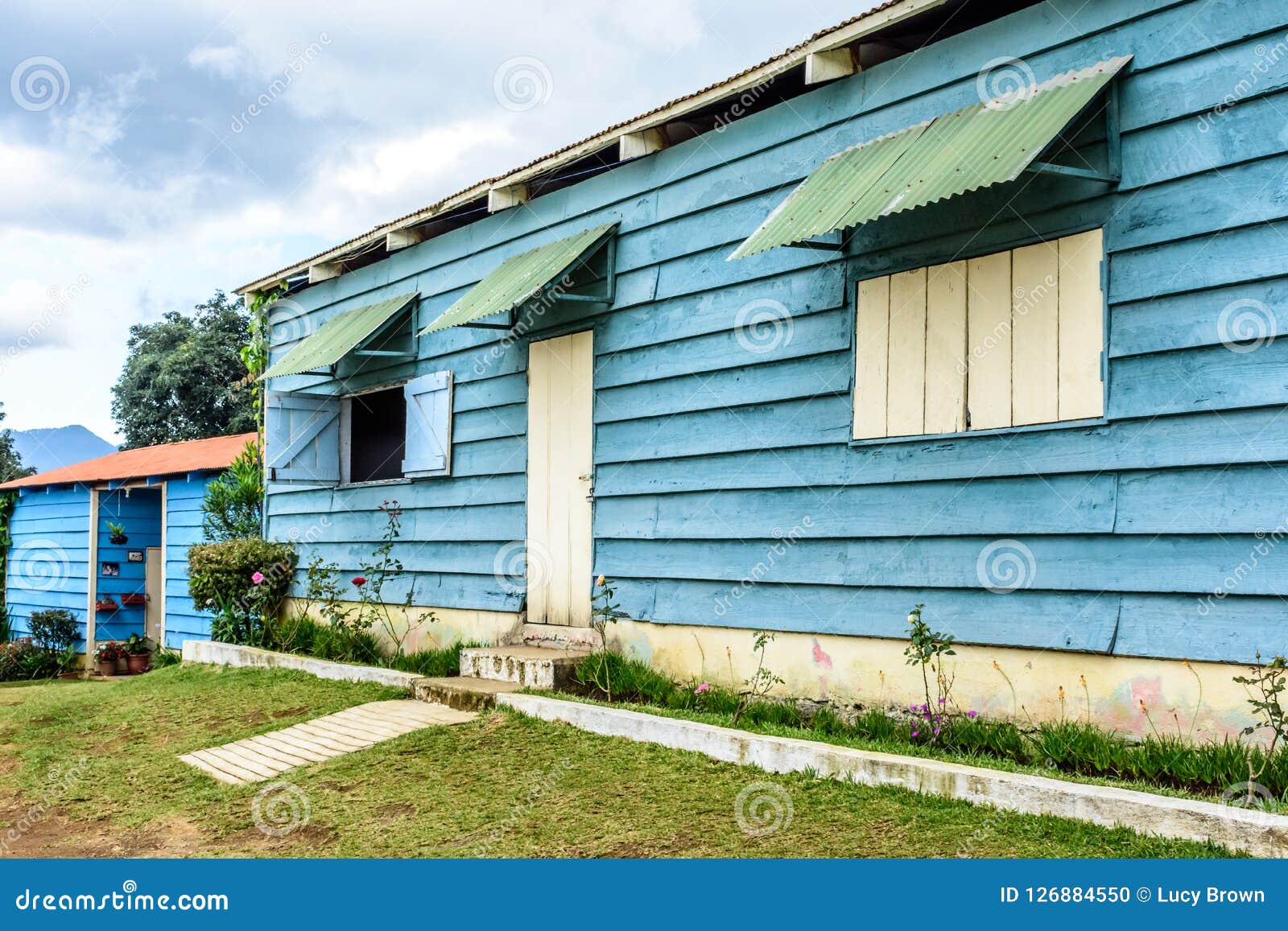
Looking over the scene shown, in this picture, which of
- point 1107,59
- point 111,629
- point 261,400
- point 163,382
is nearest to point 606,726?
point 1107,59

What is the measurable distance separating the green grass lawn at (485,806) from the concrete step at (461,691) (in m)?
0.23

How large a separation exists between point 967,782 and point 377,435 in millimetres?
9731

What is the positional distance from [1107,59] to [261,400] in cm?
1070

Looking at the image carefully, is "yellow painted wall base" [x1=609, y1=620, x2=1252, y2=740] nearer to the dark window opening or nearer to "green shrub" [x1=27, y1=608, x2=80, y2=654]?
the dark window opening

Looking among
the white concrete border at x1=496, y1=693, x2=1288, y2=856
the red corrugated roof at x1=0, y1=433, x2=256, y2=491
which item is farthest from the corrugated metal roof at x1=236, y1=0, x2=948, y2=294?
the red corrugated roof at x1=0, y1=433, x2=256, y2=491

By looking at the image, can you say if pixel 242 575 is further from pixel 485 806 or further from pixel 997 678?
pixel 997 678

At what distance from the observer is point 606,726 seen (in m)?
6.61

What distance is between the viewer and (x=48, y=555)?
57.6 feet

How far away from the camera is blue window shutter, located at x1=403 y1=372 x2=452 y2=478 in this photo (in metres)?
10.0

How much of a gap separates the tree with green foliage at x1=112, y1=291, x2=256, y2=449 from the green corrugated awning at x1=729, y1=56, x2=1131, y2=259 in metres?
25.9

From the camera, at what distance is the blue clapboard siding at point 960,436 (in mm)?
4902

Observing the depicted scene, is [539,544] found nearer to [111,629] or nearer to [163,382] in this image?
[111,629]

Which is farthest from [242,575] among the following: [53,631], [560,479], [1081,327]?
[1081,327]

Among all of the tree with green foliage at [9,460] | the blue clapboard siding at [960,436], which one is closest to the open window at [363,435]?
the blue clapboard siding at [960,436]
